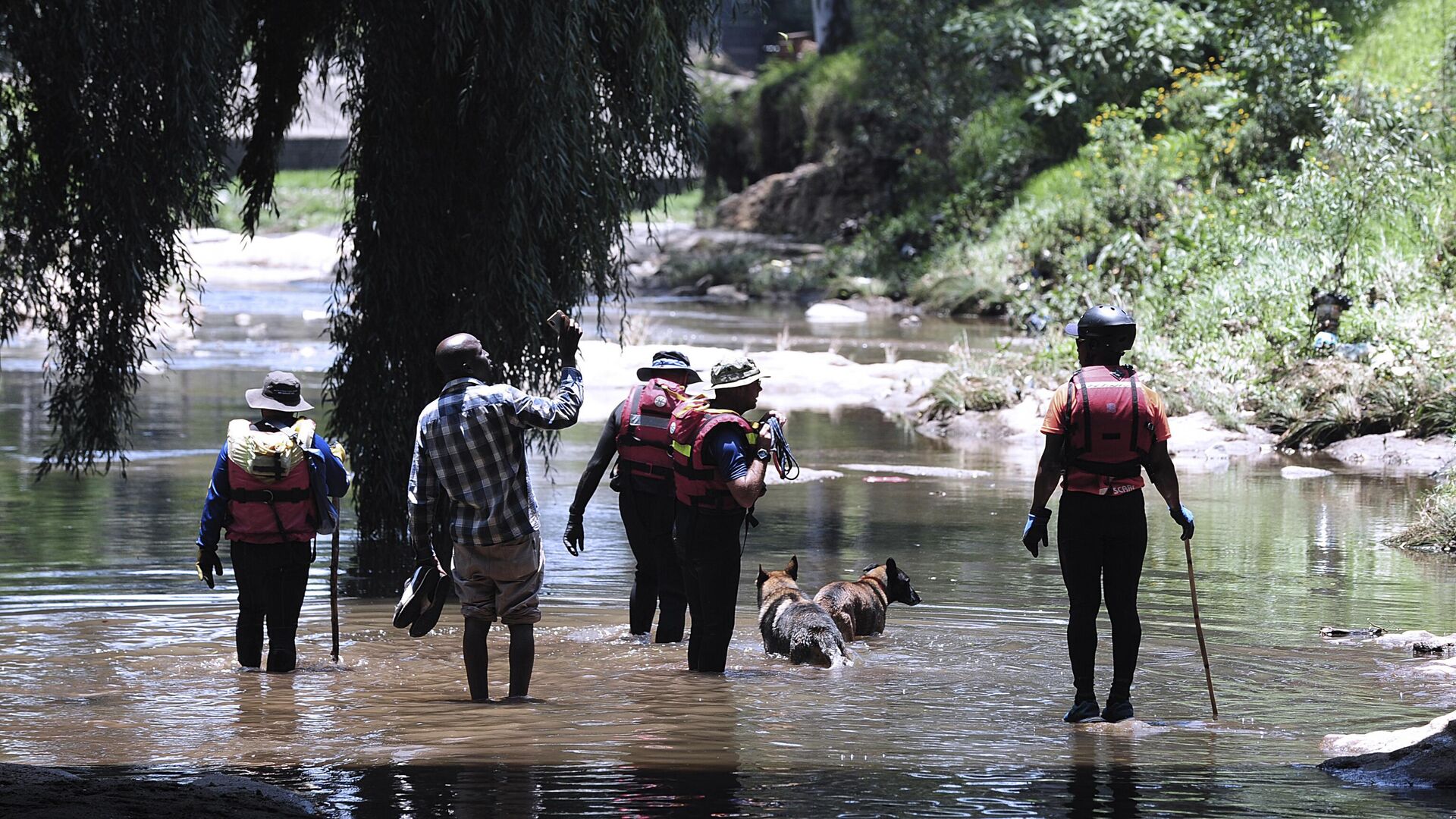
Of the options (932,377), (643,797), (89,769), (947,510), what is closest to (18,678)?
(89,769)

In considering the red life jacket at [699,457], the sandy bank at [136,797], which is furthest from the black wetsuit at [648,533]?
the sandy bank at [136,797]

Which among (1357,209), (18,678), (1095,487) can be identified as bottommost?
(18,678)

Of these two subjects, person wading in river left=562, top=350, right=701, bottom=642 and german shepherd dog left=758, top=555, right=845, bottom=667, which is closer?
german shepherd dog left=758, top=555, right=845, bottom=667

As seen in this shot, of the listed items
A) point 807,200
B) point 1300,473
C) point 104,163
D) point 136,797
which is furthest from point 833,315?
point 136,797

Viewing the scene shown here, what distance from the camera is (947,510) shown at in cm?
1449

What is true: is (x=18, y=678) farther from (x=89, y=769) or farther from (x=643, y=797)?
(x=643, y=797)

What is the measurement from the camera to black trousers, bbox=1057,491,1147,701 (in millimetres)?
7512

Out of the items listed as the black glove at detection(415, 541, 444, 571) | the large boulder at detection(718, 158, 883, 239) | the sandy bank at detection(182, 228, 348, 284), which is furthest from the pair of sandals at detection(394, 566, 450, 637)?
the large boulder at detection(718, 158, 883, 239)

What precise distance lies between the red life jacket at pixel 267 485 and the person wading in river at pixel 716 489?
1865mm

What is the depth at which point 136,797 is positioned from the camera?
222 inches

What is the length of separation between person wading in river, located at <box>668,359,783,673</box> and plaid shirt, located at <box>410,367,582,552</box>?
0.68 metres

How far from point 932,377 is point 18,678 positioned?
15.5 meters

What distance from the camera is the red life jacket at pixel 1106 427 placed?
742 centimetres

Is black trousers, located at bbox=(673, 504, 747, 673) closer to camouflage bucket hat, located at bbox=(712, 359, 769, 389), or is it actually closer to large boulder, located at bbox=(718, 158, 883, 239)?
camouflage bucket hat, located at bbox=(712, 359, 769, 389)
